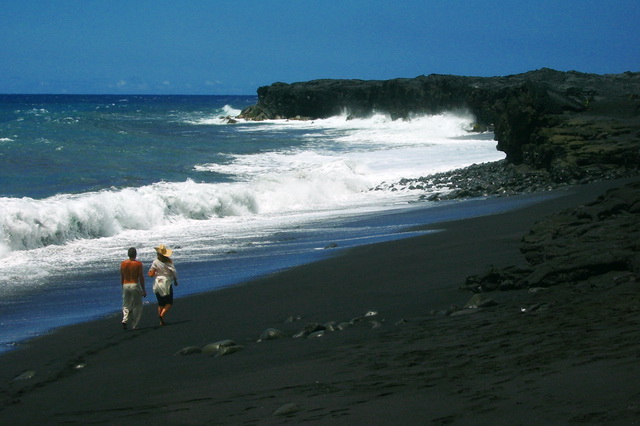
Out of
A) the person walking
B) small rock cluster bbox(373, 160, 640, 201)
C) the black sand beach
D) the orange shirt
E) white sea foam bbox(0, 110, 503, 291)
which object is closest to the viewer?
the black sand beach

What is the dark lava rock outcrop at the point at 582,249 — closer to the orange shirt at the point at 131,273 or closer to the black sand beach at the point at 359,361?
the black sand beach at the point at 359,361

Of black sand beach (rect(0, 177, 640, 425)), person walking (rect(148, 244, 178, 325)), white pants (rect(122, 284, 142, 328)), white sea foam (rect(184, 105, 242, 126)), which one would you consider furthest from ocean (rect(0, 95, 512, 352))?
white sea foam (rect(184, 105, 242, 126))

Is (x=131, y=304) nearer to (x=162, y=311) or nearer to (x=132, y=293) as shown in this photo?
(x=132, y=293)

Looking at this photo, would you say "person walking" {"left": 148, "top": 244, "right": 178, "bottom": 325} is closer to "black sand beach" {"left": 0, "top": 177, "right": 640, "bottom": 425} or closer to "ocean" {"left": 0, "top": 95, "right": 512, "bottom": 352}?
"black sand beach" {"left": 0, "top": 177, "right": 640, "bottom": 425}

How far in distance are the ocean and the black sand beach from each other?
1424 millimetres

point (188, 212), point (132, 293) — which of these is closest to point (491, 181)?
Result: point (188, 212)

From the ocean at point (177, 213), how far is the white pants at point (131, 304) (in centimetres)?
75

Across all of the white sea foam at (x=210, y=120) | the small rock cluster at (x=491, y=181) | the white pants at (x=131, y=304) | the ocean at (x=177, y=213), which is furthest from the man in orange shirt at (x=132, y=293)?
the white sea foam at (x=210, y=120)

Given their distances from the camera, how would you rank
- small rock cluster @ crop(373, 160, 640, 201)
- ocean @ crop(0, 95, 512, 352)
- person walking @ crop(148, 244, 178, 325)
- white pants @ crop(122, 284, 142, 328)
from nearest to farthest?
white pants @ crop(122, 284, 142, 328) → person walking @ crop(148, 244, 178, 325) → ocean @ crop(0, 95, 512, 352) → small rock cluster @ crop(373, 160, 640, 201)

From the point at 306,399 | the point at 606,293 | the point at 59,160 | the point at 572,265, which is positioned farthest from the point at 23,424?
the point at 59,160

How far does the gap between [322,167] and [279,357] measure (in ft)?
74.7

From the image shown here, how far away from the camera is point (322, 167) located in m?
29.2

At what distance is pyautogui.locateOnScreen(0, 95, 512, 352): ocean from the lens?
38.2 feet

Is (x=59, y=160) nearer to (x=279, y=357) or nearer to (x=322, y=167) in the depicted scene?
(x=322, y=167)
